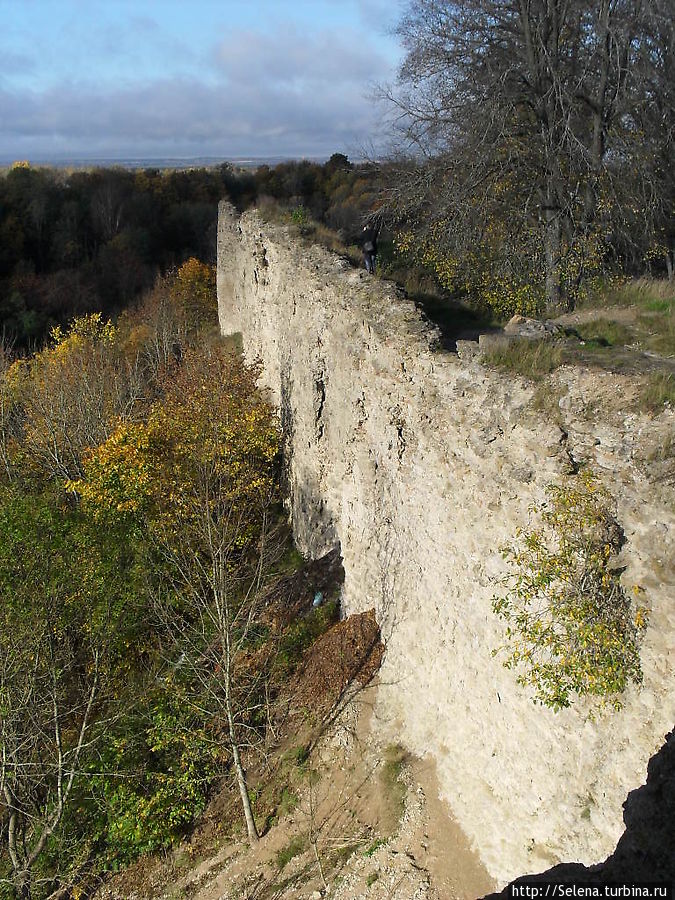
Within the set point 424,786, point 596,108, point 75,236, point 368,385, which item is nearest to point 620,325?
point 368,385

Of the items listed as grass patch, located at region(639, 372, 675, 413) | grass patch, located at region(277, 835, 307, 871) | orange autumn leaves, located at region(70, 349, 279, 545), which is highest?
grass patch, located at region(639, 372, 675, 413)

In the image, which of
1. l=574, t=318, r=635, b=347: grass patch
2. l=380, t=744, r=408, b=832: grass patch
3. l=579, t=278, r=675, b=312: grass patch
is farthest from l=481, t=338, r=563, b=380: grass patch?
l=380, t=744, r=408, b=832: grass patch

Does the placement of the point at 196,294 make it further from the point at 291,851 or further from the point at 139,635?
the point at 291,851

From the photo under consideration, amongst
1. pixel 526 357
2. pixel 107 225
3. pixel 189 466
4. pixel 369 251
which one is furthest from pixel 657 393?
pixel 107 225

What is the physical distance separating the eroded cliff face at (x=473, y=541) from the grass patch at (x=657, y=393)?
15 centimetres

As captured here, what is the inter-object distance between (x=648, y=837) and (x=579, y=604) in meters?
1.93

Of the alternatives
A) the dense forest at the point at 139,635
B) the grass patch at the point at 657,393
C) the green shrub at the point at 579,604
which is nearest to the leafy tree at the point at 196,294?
the dense forest at the point at 139,635

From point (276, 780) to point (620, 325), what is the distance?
955cm

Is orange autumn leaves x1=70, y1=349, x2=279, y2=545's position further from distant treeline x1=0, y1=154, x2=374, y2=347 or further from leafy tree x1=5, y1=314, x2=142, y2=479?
distant treeline x1=0, y1=154, x2=374, y2=347

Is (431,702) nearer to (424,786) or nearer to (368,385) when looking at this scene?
(424,786)

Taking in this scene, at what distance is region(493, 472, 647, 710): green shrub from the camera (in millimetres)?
5703

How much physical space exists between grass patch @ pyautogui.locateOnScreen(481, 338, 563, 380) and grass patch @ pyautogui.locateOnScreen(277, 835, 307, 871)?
25.4 ft

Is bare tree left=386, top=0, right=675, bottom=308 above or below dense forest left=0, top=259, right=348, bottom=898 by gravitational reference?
above

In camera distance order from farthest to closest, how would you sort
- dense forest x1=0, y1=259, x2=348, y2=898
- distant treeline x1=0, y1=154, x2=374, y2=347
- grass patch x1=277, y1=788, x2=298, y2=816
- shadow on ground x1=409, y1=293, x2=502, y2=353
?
distant treeline x1=0, y1=154, x2=374, y2=347 < shadow on ground x1=409, y1=293, x2=502, y2=353 < dense forest x1=0, y1=259, x2=348, y2=898 < grass patch x1=277, y1=788, x2=298, y2=816
